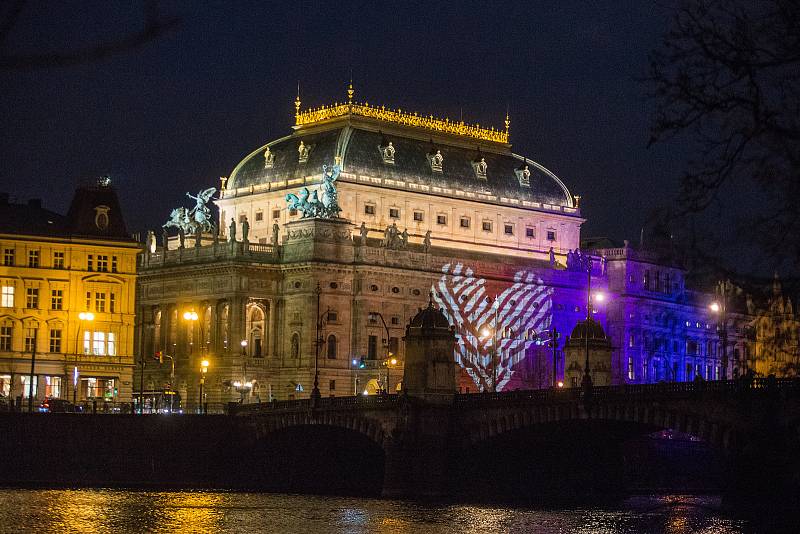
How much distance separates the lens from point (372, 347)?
162875mm

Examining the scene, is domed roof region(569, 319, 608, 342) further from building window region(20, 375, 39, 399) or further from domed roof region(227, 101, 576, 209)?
domed roof region(227, 101, 576, 209)

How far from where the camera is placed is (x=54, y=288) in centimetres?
13275

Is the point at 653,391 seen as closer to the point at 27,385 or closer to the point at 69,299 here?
the point at 69,299

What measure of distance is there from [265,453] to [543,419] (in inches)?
1013

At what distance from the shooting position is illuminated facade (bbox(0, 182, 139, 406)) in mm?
131000

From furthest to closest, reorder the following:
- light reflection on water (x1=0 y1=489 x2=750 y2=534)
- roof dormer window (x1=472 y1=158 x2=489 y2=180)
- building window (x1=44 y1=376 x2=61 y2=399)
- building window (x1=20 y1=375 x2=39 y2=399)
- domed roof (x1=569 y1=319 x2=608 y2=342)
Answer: roof dormer window (x1=472 y1=158 x2=489 y2=180), building window (x1=44 y1=376 x2=61 y2=399), building window (x1=20 y1=375 x2=39 y2=399), domed roof (x1=569 y1=319 x2=608 y2=342), light reflection on water (x1=0 y1=489 x2=750 y2=534)

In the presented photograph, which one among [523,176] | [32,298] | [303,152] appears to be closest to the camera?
[32,298]

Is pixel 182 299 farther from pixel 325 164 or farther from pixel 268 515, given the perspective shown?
pixel 268 515

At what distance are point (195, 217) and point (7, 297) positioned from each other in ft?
154

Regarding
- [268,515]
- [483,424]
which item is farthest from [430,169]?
[268,515]

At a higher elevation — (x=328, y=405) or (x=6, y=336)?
(x=6, y=336)

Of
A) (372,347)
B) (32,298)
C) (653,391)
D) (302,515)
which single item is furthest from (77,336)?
(653,391)

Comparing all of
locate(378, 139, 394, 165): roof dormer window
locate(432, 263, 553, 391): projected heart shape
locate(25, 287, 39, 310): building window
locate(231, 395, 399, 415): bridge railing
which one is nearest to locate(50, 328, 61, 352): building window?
locate(25, 287, 39, 310): building window

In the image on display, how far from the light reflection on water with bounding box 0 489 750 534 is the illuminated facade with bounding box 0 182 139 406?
112ft
